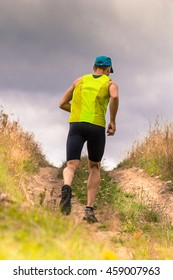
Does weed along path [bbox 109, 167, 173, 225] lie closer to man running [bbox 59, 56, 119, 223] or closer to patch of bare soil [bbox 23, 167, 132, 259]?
patch of bare soil [bbox 23, 167, 132, 259]

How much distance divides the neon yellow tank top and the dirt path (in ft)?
3.45

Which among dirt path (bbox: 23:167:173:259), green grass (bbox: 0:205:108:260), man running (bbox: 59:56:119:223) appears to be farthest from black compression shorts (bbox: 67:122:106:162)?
green grass (bbox: 0:205:108:260)

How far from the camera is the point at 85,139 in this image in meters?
5.83

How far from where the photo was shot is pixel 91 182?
5980 millimetres

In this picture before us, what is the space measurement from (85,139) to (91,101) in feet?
1.75

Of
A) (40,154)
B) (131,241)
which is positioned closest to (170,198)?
(131,241)

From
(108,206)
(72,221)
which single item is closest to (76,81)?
(108,206)

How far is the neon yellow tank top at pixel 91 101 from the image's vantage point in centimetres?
566

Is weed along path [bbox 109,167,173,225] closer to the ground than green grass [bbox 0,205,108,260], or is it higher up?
higher up

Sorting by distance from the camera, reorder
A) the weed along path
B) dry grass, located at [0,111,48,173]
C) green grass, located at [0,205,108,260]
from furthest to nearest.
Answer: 1. dry grass, located at [0,111,48,173]
2. the weed along path
3. green grass, located at [0,205,108,260]

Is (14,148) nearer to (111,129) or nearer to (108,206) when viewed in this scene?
(108,206)

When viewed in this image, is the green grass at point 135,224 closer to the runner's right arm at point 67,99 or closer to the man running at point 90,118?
the man running at point 90,118

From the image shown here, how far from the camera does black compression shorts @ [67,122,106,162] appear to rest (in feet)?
18.6

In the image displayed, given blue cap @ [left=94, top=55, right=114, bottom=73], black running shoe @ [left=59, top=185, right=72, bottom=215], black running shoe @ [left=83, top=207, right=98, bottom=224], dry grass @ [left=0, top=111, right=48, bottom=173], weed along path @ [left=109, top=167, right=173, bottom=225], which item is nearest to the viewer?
black running shoe @ [left=59, top=185, right=72, bottom=215]
